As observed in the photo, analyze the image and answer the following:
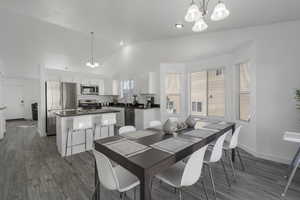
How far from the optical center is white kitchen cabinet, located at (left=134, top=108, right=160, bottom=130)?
4.88 meters

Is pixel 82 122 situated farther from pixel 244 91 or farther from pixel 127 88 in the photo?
pixel 244 91

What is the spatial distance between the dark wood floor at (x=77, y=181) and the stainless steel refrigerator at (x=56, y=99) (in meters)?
1.64

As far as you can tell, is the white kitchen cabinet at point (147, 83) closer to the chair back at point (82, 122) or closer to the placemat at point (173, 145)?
the chair back at point (82, 122)

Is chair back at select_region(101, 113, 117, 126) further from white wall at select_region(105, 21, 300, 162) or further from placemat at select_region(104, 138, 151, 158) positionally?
white wall at select_region(105, 21, 300, 162)

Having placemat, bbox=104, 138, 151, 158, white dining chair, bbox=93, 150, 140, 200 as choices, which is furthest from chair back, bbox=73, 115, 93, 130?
white dining chair, bbox=93, 150, 140, 200

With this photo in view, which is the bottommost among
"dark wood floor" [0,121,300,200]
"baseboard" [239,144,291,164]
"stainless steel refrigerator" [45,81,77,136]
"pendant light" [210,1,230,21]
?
"dark wood floor" [0,121,300,200]

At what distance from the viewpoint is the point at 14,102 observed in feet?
25.2

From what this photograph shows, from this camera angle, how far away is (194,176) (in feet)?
4.73

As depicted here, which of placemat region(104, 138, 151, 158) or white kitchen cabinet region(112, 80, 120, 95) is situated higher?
white kitchen cabinet region(112, 80, 120, 95)

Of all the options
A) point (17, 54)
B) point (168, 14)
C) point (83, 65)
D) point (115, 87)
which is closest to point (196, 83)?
point (168, 14)

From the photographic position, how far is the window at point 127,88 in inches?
236

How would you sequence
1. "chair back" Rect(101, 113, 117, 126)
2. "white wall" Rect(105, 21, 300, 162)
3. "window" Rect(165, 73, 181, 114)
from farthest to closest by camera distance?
"window" Rect(165, 73, 181, 114), "chair back" Rect(101, 113, 117, 126), "white wall" Rect(105, 21, 300, 162)

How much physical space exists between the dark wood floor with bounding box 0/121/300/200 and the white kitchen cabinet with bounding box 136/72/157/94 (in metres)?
2.81

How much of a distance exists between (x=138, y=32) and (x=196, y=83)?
2.23 meters
